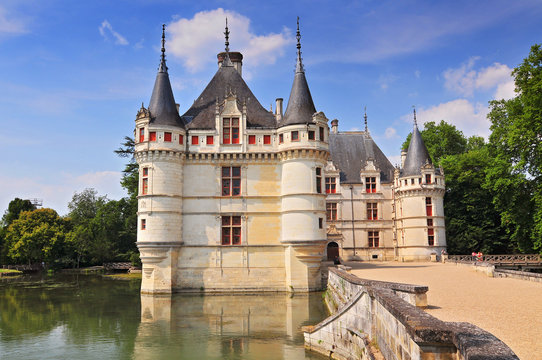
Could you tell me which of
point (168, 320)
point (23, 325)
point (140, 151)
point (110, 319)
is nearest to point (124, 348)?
point (168, 320)

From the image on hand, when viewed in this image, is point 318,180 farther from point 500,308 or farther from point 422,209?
point 500,308

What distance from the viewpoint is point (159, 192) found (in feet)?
76.9

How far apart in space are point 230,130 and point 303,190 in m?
5.48

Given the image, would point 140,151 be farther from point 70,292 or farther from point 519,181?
point 519,181

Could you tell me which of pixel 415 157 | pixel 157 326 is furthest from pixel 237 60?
pixel 157 326

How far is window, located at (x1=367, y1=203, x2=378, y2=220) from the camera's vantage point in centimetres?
3606

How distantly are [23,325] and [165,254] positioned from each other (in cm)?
784

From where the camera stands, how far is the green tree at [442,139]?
42188 millimetres

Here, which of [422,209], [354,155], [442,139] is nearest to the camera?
[422,209]

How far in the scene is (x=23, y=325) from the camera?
55.0 feet

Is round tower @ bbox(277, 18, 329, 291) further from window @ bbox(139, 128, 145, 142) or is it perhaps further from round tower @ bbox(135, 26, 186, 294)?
window @ bbox(139, 128, 145, 142)

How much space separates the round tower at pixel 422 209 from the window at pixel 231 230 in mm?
15884

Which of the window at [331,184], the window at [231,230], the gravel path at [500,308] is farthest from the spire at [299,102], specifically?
the window at [331,184]

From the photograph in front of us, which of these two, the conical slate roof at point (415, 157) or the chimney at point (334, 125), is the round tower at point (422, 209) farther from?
the chimney at point (334, 125)
